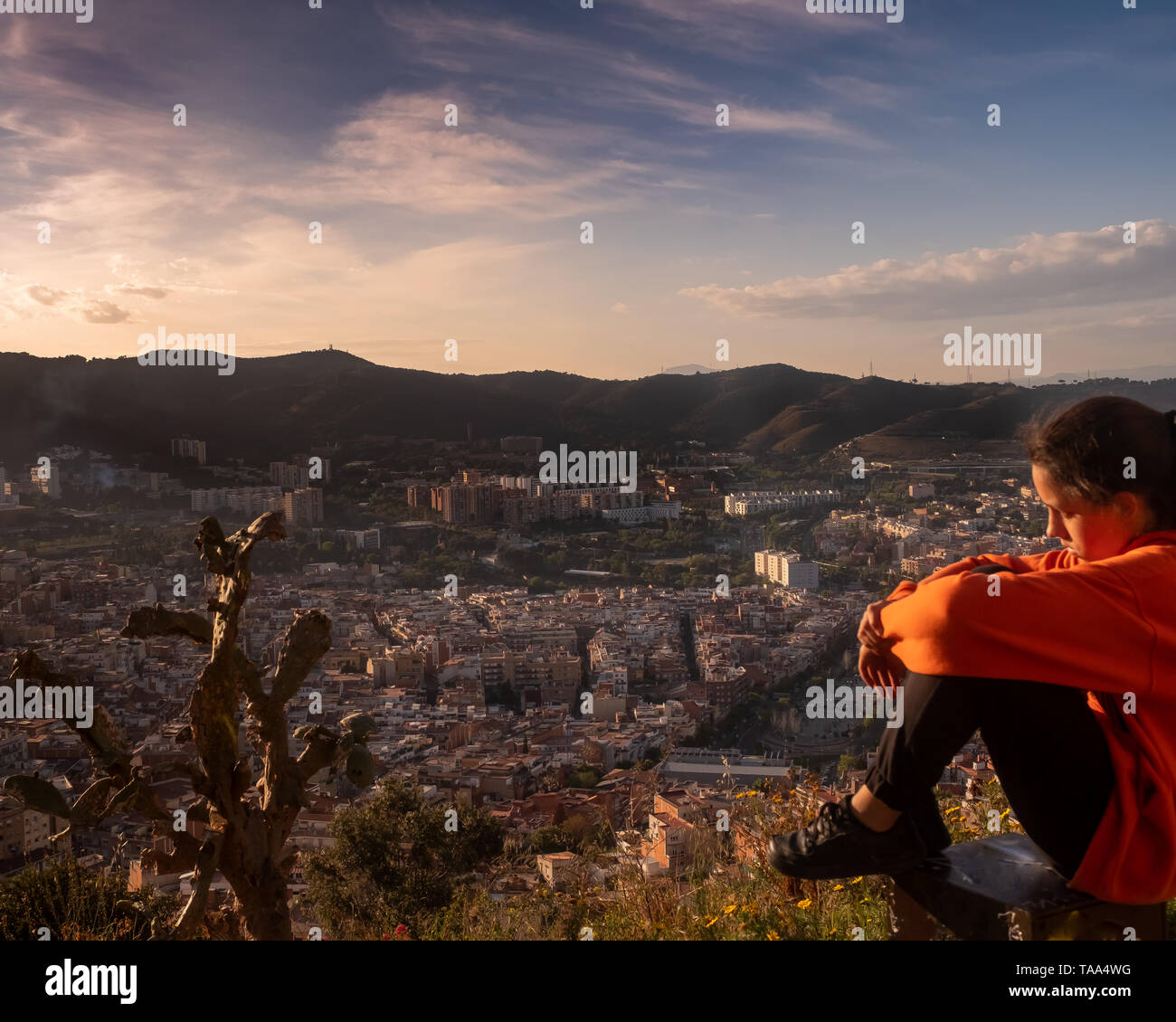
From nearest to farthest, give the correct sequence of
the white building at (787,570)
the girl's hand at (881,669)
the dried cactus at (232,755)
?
the girl's hand at (881,669) → the dried cactus at (232,755) → the white building at (787,570)

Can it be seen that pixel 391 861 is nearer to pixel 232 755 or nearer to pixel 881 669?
pixel 232 755

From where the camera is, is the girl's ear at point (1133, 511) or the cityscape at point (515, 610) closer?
the girl's ear at point (1133, 511)

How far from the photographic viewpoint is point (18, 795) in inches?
56.4

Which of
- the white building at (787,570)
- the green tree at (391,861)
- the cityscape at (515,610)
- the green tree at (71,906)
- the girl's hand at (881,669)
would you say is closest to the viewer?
the girl's hand at (881,669)

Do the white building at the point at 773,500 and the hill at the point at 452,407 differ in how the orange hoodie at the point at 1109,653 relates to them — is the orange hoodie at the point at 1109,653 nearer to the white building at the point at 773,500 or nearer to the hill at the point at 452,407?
the hill at the point at 452,407

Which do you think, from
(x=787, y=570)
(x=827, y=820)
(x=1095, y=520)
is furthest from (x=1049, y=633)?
(x=787, y=570)

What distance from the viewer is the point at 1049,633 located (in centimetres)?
112

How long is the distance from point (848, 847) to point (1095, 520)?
0.62 m

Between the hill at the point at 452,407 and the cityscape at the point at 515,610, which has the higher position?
the hill at the point at 452,407

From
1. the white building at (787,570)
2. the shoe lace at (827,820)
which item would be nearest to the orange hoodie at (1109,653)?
the shoe lace at (827,820)

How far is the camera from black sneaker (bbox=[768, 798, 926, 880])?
51.2 inches

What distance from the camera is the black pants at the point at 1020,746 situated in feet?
3.79
